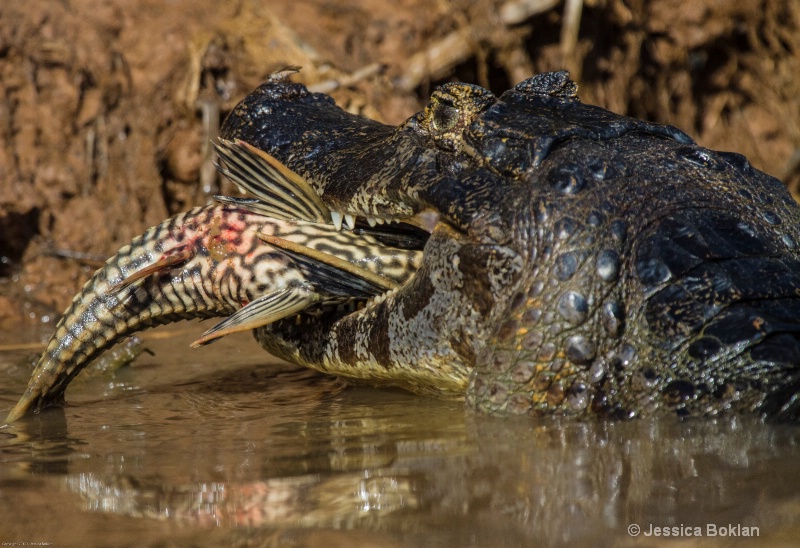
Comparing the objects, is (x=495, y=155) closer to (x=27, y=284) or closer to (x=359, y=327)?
(x=359, y=327)

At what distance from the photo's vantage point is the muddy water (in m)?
1.85

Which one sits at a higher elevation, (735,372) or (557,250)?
(557,250)

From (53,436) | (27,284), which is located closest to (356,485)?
(53,436)

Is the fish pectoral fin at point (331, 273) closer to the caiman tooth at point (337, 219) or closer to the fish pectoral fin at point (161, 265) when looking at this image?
the caiman tooth at point (337, 219)

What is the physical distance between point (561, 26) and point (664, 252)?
429cm

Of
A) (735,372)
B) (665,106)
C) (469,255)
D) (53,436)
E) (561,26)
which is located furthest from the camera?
(665,106)

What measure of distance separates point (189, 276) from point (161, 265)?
0.10 m

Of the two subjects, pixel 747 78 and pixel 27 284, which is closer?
pixel 27 284

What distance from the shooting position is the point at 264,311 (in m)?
2.83

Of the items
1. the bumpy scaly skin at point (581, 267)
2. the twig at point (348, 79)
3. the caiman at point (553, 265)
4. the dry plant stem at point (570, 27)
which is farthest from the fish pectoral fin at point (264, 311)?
the dry plant stem at point (570, 27)

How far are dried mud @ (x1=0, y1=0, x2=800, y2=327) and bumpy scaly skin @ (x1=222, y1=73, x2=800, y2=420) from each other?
2864 mm

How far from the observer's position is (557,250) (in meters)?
2.49

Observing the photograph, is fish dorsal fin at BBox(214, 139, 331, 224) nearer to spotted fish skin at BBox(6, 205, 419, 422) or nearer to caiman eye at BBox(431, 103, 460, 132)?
spotted fish skin at BBox(6, 205, 419, 422)

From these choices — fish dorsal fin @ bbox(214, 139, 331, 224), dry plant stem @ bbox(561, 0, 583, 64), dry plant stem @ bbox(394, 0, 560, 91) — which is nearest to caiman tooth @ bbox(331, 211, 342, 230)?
fish dorsal fin @ bbox(214, 139, 331, 224)
